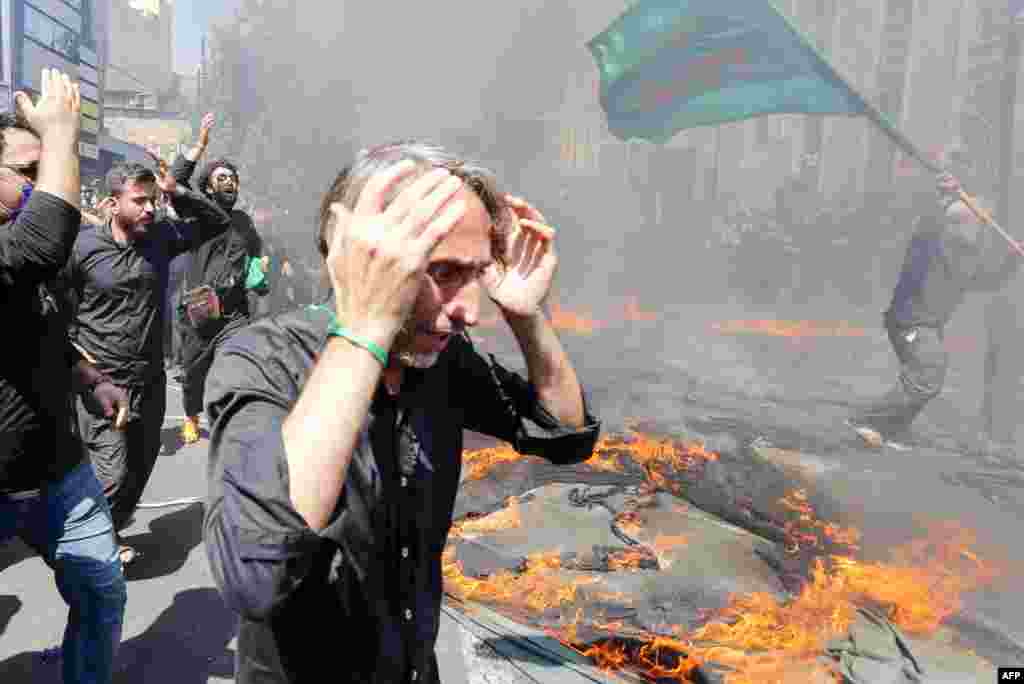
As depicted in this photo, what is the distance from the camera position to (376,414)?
4.35ft

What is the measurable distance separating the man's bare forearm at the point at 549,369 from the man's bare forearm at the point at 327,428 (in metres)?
0.61

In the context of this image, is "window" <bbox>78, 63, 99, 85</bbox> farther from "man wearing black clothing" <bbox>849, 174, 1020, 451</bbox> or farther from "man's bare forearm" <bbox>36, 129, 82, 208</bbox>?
A: "man's bare forearm" <bbox>36, 129, 82, 208</bbox>

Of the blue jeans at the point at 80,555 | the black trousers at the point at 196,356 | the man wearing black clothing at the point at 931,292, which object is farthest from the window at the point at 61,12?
the man wearing black clothing at the point at 931,292

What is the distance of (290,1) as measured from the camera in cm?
2661

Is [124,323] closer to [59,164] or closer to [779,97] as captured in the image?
[59,164]

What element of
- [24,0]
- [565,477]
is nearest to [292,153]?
[24,0]

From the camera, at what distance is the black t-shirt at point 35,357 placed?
2020 millimetres

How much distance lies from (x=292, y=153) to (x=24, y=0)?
7563mm

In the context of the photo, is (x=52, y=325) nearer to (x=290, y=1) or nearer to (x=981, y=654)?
(x=981, y=654)

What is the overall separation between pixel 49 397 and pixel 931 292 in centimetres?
655

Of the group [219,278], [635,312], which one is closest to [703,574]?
[219,278]

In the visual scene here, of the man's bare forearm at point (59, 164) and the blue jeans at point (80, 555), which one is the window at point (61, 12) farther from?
the blue jeans at point (80, 555)

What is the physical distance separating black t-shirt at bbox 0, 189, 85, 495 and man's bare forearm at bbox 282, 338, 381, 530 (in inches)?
58.6

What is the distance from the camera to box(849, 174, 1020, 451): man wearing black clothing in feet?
20.5
